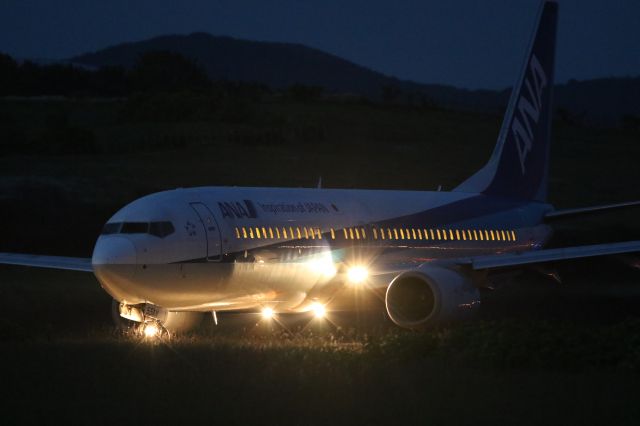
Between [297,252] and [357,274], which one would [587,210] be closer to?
[357,274]

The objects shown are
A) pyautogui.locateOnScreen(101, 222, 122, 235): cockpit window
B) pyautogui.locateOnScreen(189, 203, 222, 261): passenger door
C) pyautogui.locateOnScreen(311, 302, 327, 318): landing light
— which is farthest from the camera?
pyautogui.locateOnScreen(311, 302, 327, 318): landing light

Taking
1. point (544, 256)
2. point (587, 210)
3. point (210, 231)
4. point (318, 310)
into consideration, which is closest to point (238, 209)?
point (210, 231)

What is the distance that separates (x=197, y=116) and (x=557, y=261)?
2526 inches

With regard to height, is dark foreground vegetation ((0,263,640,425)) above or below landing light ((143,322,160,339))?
below

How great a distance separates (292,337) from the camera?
23109 mm

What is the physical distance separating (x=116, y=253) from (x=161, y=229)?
1.12 meters

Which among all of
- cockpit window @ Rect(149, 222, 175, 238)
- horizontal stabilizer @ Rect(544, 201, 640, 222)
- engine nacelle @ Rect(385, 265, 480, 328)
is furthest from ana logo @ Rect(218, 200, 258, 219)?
horizontal stabilizer @ Rect(544, 201, 640, 222)

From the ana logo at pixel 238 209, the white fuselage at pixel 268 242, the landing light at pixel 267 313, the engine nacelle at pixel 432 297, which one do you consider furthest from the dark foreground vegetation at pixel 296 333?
the ana logo at pixel 238 209

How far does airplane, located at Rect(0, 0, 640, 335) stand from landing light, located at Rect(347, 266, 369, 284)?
3cm

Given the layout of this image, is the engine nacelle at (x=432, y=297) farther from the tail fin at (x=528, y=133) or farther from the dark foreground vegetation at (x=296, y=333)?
the tail fin at (x=528, y=133)

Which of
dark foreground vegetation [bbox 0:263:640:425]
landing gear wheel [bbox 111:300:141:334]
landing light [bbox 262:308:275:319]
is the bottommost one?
dark foreground vegetation [bbox 0:263:640:425]

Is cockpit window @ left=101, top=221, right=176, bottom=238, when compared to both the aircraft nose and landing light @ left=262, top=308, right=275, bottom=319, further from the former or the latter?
landing light @ left=262, top=308, right=275, bottom=319

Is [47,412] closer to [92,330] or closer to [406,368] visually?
[406,368]

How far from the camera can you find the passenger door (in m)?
22.2
